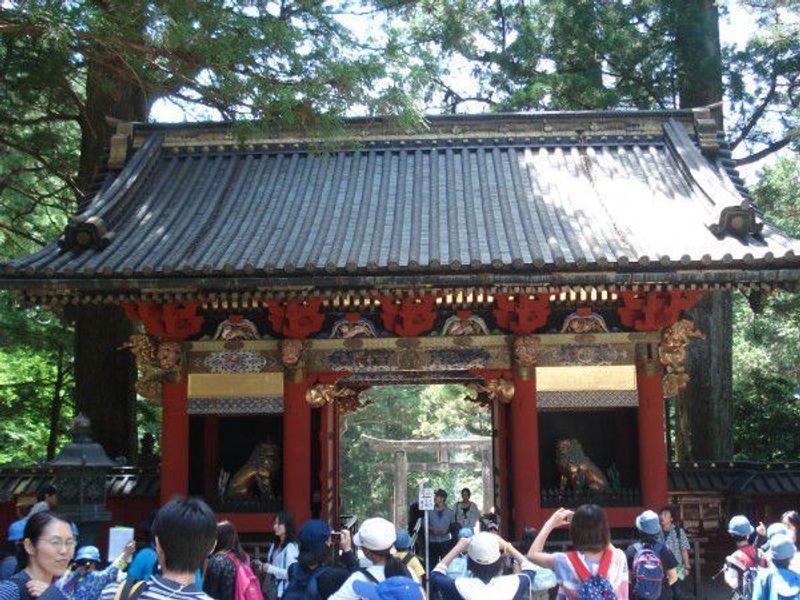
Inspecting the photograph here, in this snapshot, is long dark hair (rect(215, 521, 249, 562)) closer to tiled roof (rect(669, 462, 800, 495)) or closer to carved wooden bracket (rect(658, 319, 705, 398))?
carved wooden bracket (rect(658, 319, 705, 398))

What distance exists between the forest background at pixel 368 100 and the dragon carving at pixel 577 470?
3199 millimetres

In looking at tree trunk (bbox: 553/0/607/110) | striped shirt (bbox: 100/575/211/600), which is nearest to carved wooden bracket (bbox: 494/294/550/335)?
striped shirt (bbox: 100/575/211/600)

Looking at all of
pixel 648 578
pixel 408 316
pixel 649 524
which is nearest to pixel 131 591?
pixel 648 578

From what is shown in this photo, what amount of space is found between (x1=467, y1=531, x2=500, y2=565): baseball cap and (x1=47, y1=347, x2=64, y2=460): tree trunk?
14461 millimetres

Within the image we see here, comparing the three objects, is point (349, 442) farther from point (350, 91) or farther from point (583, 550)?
point (583, 550)

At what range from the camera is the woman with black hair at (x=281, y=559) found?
6.75 metres

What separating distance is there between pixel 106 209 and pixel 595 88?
1116 cm

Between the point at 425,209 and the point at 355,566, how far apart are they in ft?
25.1

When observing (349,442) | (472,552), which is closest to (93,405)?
(472,552)

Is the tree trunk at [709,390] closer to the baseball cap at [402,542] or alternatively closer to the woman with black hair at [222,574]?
the baseball cap at [402,542]

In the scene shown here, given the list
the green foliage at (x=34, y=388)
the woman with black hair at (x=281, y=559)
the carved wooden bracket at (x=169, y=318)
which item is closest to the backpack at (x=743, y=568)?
the woman with black hair at (x=281, y=559)

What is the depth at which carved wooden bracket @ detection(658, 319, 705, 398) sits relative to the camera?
1070 cm

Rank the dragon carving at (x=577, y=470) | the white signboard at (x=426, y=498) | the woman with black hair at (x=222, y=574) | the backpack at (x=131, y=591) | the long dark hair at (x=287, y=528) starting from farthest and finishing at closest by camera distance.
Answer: the dragon carving at (x=577, y=470) < the white signboard at (x=426, y=498) < the long dark hair at (x=287, y=528) < the woman with black hair at (x=222, y=574) < the backpack at (x=131, y=591)

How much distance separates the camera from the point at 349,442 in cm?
3653
